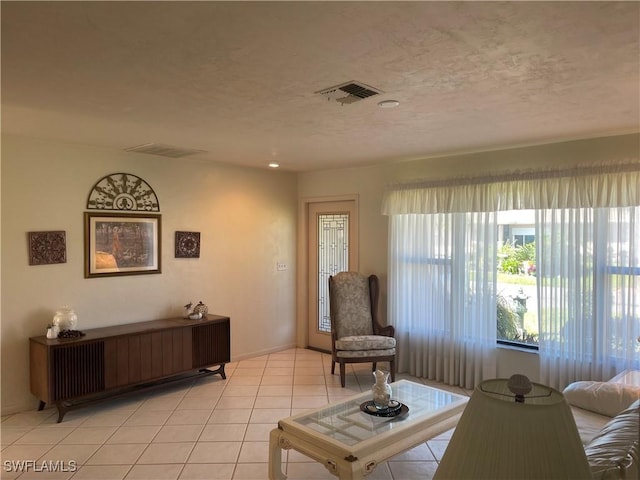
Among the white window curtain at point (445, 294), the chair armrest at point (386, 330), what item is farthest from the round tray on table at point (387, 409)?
the chair armrest at point (386, 330)

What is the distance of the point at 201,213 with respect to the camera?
5176 mm

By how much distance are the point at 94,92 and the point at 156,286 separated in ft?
8.60

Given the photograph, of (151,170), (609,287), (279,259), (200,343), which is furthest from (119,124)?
(609,287)

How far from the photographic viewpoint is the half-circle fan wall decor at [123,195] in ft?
14.3

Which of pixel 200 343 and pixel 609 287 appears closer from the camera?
pixel 609 287

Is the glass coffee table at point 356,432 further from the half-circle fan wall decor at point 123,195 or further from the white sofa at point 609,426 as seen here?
the half-circle fan wall decor at point 123,195

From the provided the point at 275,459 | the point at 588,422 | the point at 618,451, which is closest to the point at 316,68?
the point at 618,451

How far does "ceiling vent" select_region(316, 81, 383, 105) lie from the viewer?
97.6 inches

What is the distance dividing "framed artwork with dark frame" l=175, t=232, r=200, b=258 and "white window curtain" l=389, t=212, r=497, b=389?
2238 mm

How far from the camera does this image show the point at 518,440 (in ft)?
2.89

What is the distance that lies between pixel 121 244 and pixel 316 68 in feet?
10.4

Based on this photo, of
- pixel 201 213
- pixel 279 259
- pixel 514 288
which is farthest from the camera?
pixel 279 259

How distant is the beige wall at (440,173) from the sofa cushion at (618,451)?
248cm

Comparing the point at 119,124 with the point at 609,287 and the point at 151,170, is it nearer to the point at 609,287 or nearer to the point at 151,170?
the point at 151,170
